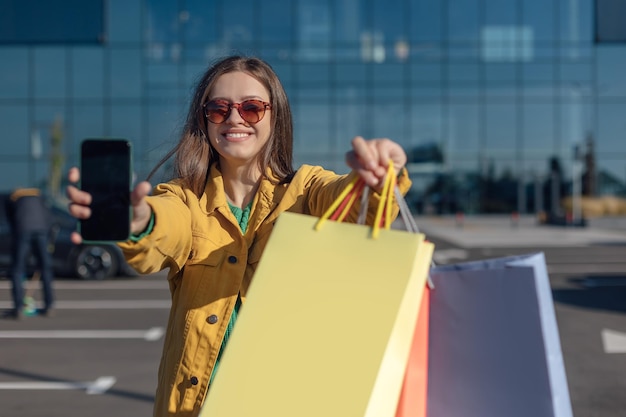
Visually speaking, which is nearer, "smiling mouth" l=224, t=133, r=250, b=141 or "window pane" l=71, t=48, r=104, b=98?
"smiling mouth" l=224, t=133, r=250, b=141

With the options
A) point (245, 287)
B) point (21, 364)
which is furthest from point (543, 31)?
point (245, 287)

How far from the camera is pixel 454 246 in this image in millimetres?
20547

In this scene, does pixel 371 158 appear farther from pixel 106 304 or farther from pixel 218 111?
pixel 106 304

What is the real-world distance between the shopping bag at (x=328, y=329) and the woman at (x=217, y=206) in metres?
0.27

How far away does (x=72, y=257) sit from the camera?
13.1 meters

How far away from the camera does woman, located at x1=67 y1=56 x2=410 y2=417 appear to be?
6.30ft

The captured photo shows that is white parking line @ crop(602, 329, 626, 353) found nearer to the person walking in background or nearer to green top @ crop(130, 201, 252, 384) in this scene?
green top @ crop(130, 201, 252, 384)

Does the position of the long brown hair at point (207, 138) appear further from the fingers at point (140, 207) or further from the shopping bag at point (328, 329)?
the shopping bag at point (328, 329)

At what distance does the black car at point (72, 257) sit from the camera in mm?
13086

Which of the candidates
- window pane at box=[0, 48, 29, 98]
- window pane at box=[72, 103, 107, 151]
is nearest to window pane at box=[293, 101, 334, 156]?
window pane at box=[72, 103, 107, 151]

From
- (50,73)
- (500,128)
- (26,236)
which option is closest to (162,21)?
(50,73)

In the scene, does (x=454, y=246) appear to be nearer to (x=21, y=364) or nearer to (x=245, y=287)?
(x=21, y=364)

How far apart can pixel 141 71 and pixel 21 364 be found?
1031 inches

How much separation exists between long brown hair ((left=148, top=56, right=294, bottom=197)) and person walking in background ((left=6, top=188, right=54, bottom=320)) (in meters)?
7.31
